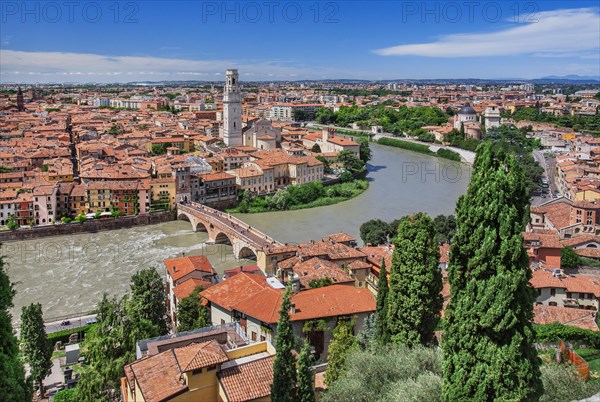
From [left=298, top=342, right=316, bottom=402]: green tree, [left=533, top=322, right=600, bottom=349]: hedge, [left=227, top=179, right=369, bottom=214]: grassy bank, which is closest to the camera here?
[left=298, top=342, right=316, bottom=402]: green tree

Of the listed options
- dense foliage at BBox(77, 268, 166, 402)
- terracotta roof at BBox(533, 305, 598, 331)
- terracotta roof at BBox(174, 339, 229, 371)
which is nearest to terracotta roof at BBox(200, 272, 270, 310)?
dense foliage at BBox(77, 268, 166, 402)

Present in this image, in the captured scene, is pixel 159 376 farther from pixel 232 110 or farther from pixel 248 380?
pixel 232 110

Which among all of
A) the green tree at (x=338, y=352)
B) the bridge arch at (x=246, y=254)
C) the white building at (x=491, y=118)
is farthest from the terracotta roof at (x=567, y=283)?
the white building at (x=491, y=118)

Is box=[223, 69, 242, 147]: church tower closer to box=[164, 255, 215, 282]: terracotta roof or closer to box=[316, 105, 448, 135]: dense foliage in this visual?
box=[316, 105, 448, 135]: dense foliage

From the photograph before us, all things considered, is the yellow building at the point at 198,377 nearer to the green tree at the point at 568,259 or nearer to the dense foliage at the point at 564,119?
the green tree at the point at 568,259

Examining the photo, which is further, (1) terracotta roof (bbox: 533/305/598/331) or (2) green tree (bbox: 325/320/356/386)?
(1) terracotta roof (bbox: 533/305/598/331)

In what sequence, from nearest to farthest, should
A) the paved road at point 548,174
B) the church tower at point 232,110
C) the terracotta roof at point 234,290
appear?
the terracotta roof at point 234,290
the paved road at point 548,174
the church tower at point 232,110

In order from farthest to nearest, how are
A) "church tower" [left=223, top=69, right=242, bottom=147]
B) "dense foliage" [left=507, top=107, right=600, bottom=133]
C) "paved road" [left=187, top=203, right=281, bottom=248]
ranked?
"dense foliage" [left=507, top=107, right=600, bottom=133]
"church tower" [left=223, top=69, right=242, bottom=147]
"paved road" [left=187, top=203, right=281, bottom=248]
